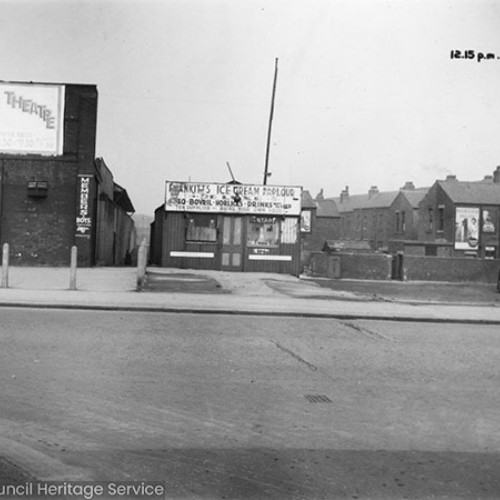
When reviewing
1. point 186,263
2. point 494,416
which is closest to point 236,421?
point 494,416

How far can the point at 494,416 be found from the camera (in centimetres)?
691

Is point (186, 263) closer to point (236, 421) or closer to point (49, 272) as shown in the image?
point (49, 272)

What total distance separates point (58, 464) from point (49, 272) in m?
18.3

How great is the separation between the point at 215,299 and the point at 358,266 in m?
22.7

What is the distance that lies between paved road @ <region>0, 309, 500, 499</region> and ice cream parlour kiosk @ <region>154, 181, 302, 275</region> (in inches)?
660

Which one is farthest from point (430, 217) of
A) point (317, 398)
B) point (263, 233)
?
point (317, 398)

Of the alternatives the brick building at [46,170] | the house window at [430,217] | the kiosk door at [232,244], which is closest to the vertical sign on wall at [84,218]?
the brick building at [46,170]

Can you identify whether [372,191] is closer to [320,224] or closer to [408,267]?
[320,224]

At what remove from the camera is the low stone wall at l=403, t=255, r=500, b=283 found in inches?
1506

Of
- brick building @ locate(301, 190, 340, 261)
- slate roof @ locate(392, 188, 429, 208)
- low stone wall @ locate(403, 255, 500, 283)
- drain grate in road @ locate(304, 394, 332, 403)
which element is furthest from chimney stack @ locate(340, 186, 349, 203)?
drain grate in road @ locate(304, 394, 332, 403)

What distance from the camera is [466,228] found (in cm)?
5869

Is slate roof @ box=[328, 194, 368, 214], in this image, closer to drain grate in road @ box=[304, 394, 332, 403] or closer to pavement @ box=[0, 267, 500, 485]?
pavement @ box=[0, 267, 500, 485]

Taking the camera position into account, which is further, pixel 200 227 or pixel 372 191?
pixel 372 191

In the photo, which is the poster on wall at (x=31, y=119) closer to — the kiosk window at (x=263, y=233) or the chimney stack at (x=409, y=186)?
the kiosk window at (x=263, y=233)
